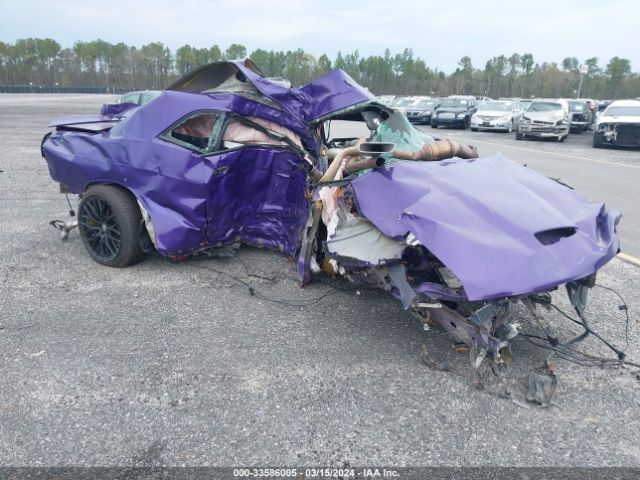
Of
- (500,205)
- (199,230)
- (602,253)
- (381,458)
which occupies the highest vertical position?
(500,205)

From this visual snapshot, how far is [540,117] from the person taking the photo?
19.6 m

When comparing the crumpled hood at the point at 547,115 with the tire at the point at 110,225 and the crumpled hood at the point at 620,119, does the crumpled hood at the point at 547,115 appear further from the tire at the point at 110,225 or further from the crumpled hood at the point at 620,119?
the tire at the point at 110,225

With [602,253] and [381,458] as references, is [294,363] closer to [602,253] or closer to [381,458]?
[381,458]

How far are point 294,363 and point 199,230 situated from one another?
1.72m

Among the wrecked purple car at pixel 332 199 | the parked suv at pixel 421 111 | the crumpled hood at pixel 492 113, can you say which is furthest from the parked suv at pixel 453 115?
the wrecked purple car at pixel 332 199

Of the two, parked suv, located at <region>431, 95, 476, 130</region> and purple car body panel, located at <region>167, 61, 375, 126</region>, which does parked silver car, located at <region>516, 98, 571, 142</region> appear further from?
purple car body panel, located at <region>167, 61, 375, 126</region>

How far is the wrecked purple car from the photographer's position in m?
2.77

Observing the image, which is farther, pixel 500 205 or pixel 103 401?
pixel 500 205

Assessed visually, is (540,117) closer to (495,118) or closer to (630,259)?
(495,118)

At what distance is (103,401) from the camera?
8.80 feet

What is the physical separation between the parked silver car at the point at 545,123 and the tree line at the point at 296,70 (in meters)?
65.0

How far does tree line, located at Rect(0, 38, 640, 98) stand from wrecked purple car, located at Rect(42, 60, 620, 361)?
3144 inches

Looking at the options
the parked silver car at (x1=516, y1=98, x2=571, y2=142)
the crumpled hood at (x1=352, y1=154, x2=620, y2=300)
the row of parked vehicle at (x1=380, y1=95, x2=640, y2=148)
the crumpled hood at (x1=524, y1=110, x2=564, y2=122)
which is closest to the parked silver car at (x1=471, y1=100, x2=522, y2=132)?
the row of parked vehicle at (x1=380, y1=95, x2=640, y2=148)

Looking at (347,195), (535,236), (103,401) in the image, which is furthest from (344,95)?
(103,401)
